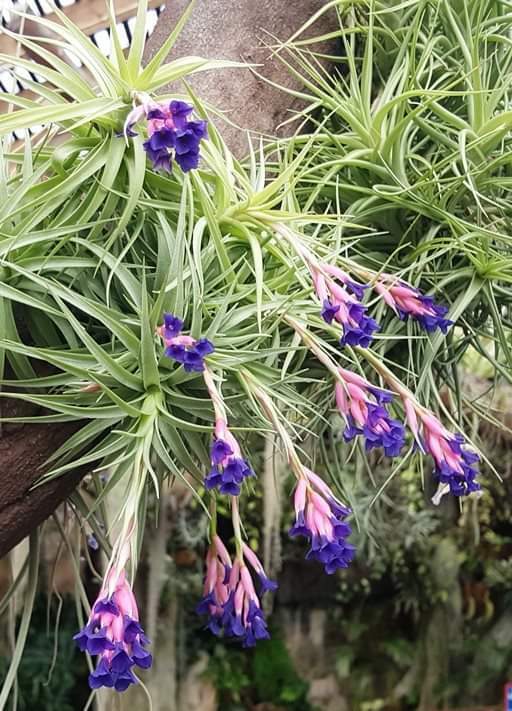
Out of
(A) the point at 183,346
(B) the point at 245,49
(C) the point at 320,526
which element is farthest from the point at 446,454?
(B) the point at 245,49

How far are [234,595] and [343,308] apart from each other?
305 millimetres

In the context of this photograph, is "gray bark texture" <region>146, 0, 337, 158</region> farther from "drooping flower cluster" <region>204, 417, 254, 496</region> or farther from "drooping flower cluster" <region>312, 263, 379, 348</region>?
"drooping flower cluster" <region>204, 417, 254, 496</region>

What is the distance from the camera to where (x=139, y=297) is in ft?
2.29

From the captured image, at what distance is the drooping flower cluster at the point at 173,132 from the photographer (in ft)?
1.85

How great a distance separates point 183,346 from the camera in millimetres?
622

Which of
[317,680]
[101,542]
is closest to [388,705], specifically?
[317,680]

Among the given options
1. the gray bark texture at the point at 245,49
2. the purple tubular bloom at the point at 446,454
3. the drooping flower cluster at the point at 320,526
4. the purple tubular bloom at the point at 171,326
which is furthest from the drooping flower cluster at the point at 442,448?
the gray bark texture at the point at 245,49

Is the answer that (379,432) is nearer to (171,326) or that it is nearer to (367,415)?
(367,415)

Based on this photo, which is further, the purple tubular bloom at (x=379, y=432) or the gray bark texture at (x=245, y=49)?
the gray bark texture at (x=245, y=49)

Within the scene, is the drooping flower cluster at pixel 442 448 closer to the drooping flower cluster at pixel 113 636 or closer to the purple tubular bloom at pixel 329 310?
the purple tubular bloom at pixel 329 310

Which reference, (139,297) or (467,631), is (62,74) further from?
(467,631)

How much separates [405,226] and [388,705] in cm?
346

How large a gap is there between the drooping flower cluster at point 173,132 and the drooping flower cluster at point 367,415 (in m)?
0.23

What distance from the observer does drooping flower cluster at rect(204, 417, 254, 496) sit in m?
0.59
